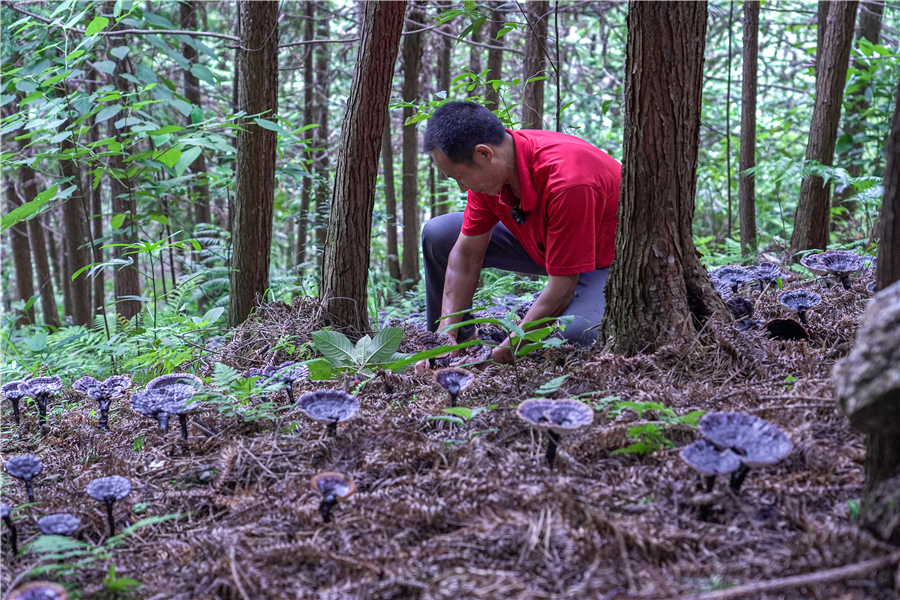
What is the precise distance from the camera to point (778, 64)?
37.6ft

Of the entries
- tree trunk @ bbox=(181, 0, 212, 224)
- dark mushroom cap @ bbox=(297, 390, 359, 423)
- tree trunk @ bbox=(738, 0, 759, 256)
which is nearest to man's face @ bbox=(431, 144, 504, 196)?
dark mushroom cap @ bbox=(297, 390, 359, 423)

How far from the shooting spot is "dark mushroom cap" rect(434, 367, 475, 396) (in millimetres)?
2564

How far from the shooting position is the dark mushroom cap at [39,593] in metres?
1.47

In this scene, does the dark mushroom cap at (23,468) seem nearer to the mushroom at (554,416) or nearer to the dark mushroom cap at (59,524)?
the dark mushroom cap at (59,524)

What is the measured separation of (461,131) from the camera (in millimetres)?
3627

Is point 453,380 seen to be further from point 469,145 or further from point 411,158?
point 411,158

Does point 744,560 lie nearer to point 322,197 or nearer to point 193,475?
point 193,475

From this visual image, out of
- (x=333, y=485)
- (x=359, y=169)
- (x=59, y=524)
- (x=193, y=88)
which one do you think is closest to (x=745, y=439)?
(x=333, y=485)

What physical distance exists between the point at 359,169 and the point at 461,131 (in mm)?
800

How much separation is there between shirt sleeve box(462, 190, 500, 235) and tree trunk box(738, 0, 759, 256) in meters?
3.43

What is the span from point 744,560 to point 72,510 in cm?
217

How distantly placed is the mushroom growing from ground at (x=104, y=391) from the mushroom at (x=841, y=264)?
13.7 ft

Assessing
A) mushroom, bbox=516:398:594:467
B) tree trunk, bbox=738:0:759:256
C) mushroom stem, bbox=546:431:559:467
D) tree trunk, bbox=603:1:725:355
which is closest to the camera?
mushroom, bbox=516:398:594:467

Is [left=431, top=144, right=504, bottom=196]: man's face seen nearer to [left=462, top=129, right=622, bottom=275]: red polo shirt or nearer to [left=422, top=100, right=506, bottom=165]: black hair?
[left=422, top=100, right=506, bottom=165]: black hair
